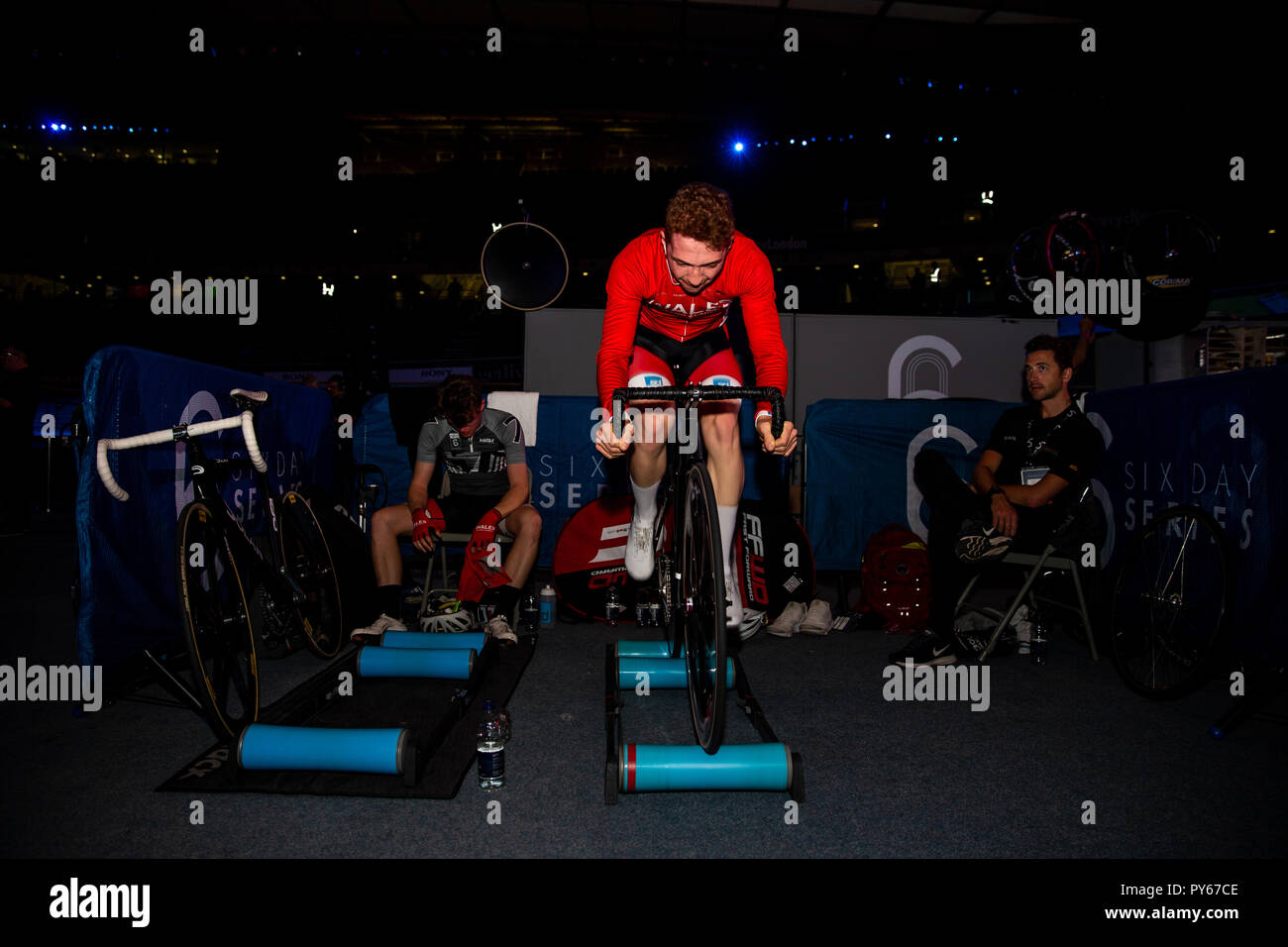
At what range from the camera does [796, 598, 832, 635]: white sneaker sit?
452 cm

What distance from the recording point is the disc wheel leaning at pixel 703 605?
213 cm

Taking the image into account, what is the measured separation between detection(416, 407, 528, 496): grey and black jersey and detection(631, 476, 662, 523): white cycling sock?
5.54ft

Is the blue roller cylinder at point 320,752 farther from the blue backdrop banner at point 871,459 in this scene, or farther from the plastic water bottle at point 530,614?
the blue backdrop banner at point 871,459

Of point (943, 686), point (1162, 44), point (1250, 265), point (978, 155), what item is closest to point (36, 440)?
point (943, 686)

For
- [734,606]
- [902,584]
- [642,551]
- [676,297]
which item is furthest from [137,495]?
[902,584]

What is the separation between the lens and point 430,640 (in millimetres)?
3584

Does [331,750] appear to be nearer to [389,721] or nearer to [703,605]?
[389,721]

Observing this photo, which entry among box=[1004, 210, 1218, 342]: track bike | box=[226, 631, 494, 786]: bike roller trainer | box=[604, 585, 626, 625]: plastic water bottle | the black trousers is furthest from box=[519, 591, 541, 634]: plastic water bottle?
box=[1004, 210, 1218, 342]: track bike

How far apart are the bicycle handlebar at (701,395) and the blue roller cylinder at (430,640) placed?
1769mm

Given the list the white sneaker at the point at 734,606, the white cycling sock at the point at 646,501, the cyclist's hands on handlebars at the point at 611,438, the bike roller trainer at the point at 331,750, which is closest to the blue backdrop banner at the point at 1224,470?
the white sneaker at the point at 734,606

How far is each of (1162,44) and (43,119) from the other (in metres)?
23.0

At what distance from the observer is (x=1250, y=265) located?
44.1ft

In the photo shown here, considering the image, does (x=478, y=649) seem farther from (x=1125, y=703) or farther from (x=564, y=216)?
(x=564, y=216)

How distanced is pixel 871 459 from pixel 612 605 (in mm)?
2369
